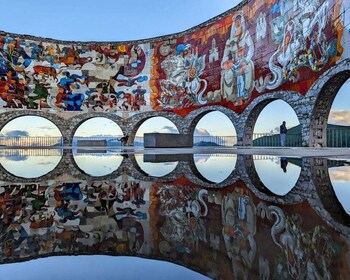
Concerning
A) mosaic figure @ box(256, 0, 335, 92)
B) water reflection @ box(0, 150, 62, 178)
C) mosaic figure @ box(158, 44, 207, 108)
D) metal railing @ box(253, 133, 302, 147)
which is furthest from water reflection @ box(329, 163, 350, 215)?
metal railing @ box(253, 133, 302, 147)

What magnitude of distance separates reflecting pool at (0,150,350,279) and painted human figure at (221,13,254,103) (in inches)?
748

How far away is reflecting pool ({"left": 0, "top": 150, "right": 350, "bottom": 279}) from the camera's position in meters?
1.26

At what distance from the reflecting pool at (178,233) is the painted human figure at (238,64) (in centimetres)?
1899

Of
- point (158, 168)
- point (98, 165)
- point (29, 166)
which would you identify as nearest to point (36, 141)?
point (29, 166)

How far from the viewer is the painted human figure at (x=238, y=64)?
69.6 ft

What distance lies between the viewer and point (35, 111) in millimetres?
27000

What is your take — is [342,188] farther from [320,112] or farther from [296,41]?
[296,41]

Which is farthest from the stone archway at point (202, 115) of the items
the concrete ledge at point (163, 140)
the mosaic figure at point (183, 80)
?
the concrete ledge at point (163, 140)

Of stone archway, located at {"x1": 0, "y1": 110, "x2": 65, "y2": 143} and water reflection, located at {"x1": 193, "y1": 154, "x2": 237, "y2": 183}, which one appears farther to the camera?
stone archway, located at {"x1": 0, "y1": 110, "x2": 65, "y2": 143}

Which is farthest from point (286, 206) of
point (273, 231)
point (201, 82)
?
point (201, 82)

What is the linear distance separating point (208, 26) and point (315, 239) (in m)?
25.5

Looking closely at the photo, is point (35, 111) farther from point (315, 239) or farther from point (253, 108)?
point (315, 239)

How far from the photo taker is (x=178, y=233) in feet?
5.80

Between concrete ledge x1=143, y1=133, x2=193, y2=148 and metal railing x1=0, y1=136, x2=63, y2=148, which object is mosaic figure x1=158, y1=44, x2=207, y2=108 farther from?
metal railing x1=0, y1=136, x2=63, y2=148
